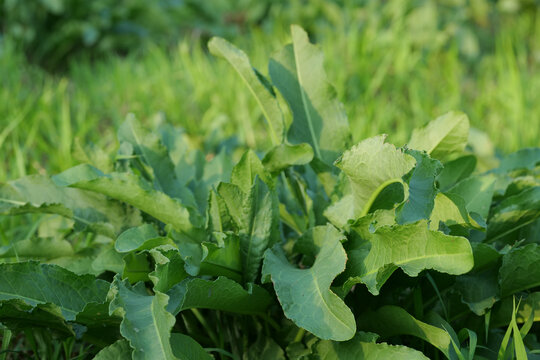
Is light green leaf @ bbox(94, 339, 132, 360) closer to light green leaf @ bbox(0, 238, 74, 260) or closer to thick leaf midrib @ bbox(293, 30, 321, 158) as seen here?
light green leaf @ bbox(0, 238, 74, 260)

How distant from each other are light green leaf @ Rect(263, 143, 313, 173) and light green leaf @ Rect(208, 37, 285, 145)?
0.11 m

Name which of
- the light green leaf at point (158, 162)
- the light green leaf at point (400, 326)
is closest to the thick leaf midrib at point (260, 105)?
the light green leaf at point (158, 162)

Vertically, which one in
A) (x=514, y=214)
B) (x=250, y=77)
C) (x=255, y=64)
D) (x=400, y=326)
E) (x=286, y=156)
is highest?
(x=250, y=77)

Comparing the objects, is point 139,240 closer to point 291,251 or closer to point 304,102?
point 291,251

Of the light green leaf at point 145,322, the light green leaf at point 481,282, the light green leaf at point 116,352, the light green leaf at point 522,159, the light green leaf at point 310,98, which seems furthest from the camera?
the light green leaf at point 522,159

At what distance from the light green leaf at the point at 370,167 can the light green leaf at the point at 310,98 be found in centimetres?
26

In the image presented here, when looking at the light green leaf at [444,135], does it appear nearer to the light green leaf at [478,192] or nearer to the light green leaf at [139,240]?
the light green leaf at [478,192]

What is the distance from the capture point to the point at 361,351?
40.0 inches

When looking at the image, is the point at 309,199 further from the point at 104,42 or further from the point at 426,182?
the point at 104,42

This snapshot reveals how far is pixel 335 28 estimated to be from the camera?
4.18m

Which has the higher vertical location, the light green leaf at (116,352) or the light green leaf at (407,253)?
the light green leaf at (407,253)

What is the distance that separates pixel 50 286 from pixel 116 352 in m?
0.22

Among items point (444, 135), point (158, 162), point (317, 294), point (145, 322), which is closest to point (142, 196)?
point (158, 162)

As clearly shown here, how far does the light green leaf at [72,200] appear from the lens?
1.30 m
